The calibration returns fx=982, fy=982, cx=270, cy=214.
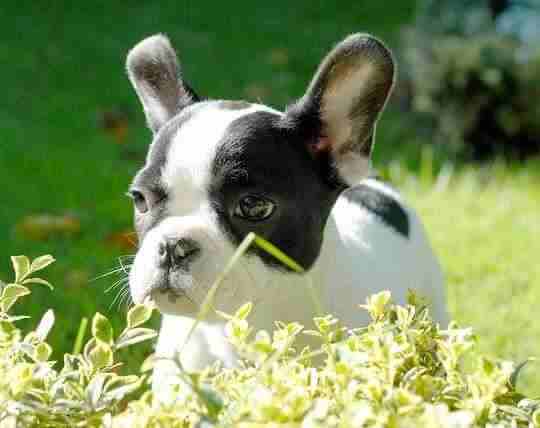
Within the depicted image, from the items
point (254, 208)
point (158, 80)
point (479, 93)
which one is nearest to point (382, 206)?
point (158, 80)

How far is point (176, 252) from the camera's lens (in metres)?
1.91

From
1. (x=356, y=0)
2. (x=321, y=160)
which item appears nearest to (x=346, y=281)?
(x=321, y=160)

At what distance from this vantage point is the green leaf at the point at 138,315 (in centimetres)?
145

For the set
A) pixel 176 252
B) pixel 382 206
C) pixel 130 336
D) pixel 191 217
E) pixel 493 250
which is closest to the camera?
pixel 130 336

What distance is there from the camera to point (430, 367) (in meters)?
1.48

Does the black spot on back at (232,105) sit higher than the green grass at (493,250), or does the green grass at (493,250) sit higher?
the black spot on back at (232,105)

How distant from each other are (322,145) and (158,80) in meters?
0.46

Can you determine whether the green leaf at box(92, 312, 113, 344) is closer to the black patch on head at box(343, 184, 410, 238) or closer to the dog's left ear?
the dog's left ear

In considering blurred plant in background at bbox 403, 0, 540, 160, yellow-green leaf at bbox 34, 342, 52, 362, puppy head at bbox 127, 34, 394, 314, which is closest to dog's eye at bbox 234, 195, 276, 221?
puppy head at bbox 127, 34, 394, 314

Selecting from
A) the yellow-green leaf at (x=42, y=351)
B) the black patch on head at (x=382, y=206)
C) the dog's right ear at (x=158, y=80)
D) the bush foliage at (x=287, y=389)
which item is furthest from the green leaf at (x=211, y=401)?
the black patch on head at (x=382, y=206)

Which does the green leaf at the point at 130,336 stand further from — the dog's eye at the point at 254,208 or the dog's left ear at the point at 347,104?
the dog's left ear at the point at 347,104

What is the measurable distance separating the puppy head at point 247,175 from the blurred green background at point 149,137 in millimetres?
1113

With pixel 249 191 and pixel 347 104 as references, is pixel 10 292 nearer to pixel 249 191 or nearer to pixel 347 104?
pixel 249 191

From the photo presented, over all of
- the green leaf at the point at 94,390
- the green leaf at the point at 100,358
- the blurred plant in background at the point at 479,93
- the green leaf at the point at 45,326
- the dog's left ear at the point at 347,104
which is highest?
the dog's left ear at the point at 347,104
